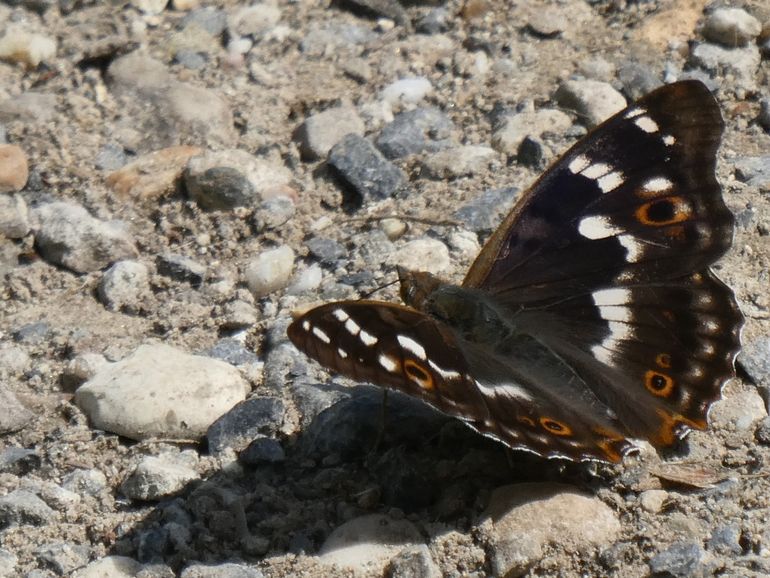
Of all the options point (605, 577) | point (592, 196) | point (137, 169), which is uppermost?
point (592, 196)

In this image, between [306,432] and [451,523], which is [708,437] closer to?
[451,523]

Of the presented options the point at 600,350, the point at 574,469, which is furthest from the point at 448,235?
the point at 574,469

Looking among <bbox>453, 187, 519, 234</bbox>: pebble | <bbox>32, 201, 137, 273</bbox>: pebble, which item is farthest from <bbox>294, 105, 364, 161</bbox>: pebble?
<bbox>32, 201, 137, 273</bbox>: pebble

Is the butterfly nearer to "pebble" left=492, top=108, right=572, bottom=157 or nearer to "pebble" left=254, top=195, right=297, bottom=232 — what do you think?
"pebble" left=254, top=195, right=297, bottom=232

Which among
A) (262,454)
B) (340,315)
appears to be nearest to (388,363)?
(340,315)

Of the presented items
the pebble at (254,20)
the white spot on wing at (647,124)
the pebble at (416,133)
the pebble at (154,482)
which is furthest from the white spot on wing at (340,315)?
the pebble at (254,20)

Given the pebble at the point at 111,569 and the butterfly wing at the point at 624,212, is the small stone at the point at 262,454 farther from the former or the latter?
the butterfly wing at the point at 624,212

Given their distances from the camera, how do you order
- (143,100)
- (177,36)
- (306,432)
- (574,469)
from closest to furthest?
(574,469) < (306,432) < (143,100) < (177,36)

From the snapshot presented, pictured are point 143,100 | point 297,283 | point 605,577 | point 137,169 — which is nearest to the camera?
point 605,577
